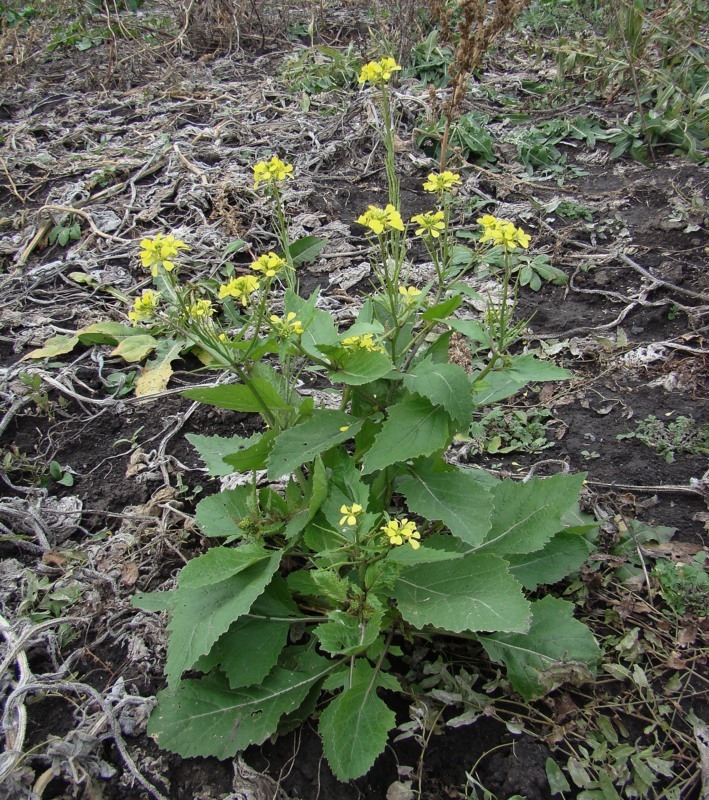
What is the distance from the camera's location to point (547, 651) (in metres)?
1.87


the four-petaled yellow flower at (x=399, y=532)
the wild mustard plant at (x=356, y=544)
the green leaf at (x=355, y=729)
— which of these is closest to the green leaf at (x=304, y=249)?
the wild mustard plant at (x=356, y=544)

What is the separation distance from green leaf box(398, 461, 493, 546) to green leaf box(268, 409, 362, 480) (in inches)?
10.3

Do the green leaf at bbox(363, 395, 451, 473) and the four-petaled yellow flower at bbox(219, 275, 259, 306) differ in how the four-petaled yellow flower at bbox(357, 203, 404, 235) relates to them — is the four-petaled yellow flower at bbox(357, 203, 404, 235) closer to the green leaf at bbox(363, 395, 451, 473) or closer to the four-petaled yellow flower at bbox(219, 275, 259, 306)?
the four-petaled yellow flower at bbox(219, 275, 259, 306)

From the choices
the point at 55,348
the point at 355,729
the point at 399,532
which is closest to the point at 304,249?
the point at 55,348

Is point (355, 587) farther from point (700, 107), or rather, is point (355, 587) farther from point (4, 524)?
point (700, 107)

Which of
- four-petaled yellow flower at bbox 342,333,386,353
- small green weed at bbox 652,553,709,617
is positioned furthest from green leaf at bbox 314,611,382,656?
small green weed at bbox 652,553,709,617

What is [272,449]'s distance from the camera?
1881mm

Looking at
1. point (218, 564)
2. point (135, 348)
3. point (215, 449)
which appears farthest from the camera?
point (135, 348)

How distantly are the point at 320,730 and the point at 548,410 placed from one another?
1.80 meters

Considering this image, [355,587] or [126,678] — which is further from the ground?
[355,587]

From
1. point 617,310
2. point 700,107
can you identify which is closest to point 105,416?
point 617,310

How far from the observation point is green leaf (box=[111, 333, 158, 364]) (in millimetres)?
3406

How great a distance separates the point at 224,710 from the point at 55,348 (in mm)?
2419

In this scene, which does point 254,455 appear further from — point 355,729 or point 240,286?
point 355,729
